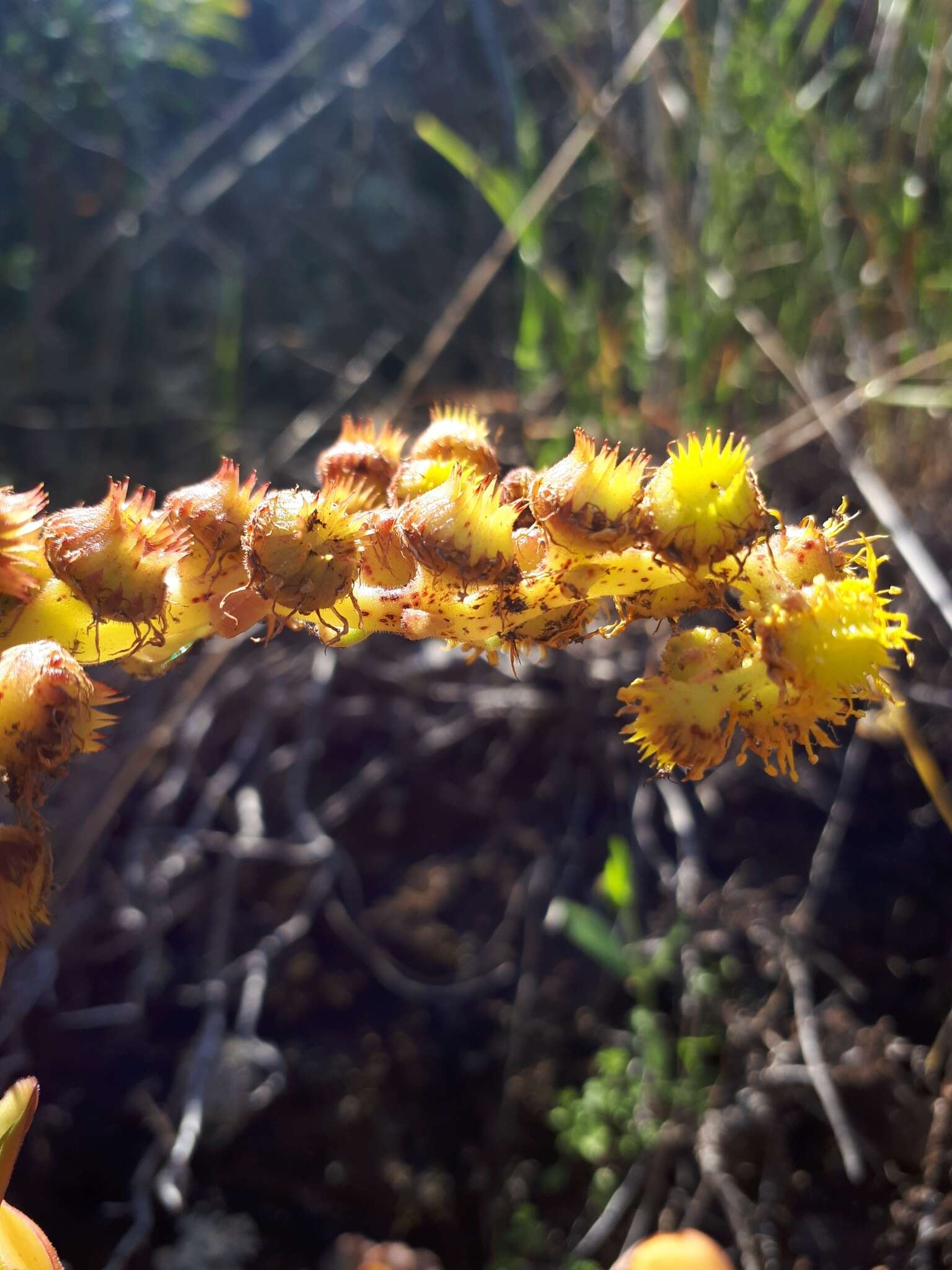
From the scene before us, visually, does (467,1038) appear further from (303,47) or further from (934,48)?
(303,47)

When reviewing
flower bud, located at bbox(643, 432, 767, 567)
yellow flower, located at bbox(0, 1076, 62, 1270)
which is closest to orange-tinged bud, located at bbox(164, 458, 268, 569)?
flower bud, located at bbox(643, 432, 767, 567)

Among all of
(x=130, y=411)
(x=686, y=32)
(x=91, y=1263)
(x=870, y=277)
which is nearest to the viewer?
(x=91, y=1263)

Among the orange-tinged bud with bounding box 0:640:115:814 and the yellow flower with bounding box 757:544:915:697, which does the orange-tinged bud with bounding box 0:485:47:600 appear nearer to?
the orange-tinged bud with bounding box 0:640:115:814

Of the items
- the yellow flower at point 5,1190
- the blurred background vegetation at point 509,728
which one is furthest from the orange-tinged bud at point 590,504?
the blurred background vegetation at point 509,728

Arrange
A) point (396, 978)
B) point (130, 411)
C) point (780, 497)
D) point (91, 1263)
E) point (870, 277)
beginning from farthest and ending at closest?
point (130, 411) → point (780, 497) → point (870, 277) → point (396, 978) → point (91, 1263)

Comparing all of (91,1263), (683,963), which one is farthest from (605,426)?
(91,1263)

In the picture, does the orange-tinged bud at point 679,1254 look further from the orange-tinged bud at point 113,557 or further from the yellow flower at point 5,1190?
the orange-tinged bud at point 113,557
